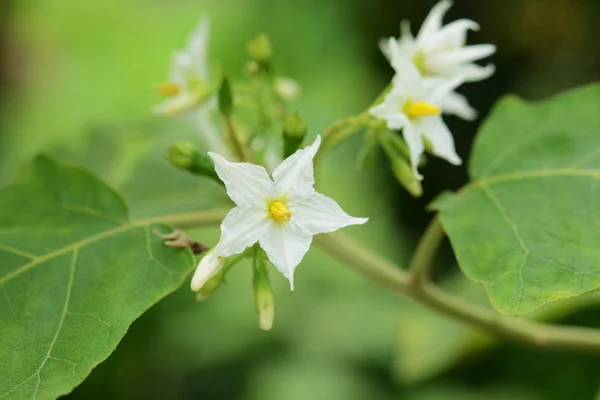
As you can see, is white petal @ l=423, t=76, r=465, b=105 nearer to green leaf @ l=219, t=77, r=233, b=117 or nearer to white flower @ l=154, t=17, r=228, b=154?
green leaf @ l=219, t=77, r=233, b=117

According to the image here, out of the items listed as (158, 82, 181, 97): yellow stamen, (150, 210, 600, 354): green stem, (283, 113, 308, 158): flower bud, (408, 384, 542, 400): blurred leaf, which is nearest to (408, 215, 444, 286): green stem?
(150, 210, 600, 354): green stem

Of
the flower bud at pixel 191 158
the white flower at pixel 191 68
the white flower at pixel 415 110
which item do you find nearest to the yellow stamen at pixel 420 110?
the white flower at pixel 415 110

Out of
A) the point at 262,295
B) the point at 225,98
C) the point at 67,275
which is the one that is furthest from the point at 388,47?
the point at 67,275

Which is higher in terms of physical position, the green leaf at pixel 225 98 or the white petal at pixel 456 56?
the white petal at pixel 456 56

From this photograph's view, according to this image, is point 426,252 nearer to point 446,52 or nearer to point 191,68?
point 446,52

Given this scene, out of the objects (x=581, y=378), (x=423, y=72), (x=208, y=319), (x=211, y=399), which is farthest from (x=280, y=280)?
(x=423, y=72)

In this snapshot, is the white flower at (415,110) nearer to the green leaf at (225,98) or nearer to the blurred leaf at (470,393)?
the green leaf at (225,98)
